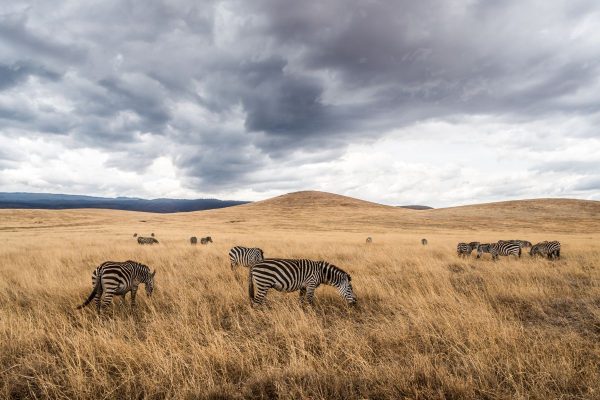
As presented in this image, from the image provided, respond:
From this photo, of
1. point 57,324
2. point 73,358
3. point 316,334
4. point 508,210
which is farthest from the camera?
point 508,210

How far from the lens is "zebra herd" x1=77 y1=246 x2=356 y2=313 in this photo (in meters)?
8.05

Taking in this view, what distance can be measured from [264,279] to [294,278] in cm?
83

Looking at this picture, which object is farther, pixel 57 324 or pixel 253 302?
pixel 253 302

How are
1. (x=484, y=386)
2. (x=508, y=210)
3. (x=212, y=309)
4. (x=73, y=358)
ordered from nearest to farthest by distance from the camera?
(x=484, y=386)
(x=73, y=358)
(x=212, y=309)
(x=508, y=210)

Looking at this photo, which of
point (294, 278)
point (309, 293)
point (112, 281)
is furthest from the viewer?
point (309, 293)

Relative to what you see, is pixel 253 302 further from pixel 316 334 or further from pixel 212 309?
pixel 316 334

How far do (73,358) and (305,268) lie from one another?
540 cm

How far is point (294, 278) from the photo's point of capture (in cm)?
862

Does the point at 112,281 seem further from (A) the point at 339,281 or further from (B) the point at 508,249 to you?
(B) the point at 508,249

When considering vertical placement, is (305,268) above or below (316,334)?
above

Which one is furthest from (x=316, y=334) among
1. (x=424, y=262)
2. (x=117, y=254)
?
(x=117, y=254)

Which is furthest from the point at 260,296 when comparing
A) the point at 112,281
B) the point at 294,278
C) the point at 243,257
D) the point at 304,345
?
the point at 243,257

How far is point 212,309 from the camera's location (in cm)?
845

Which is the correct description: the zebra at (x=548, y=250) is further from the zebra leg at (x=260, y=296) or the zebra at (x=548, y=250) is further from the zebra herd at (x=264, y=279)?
the zebra leg at (x=260, y=296)
